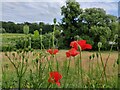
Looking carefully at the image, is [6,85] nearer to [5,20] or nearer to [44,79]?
[44,79]

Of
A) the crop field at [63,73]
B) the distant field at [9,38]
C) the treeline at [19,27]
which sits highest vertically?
the treeline at [19,27]

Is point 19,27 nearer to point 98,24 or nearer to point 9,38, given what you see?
point 9,38

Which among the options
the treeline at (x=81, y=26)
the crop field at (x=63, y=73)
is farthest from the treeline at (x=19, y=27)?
the crop field at (x=63, y=73)

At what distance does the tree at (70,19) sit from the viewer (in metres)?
1.01

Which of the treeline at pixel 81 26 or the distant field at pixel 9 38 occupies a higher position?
the treeline at pixel 81 26

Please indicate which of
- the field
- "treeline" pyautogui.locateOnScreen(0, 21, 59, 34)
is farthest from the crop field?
"treeline" pyautogui.locateOnScreen(0, 21, 59, 34)

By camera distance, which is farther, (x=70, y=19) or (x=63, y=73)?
(x=70, y=19)

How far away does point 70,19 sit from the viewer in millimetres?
1055

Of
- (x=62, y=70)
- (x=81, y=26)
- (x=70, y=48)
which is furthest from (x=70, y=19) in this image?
(x=62, y=70)

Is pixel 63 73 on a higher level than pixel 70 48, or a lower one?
lower

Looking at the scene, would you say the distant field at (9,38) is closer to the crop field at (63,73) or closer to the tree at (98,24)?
the crop field at (63,73)

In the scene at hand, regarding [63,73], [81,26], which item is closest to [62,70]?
[63,73]

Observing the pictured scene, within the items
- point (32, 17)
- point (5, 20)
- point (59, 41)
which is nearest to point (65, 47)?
point (59, 41)

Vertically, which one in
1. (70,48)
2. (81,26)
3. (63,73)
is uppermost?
(81,26)
